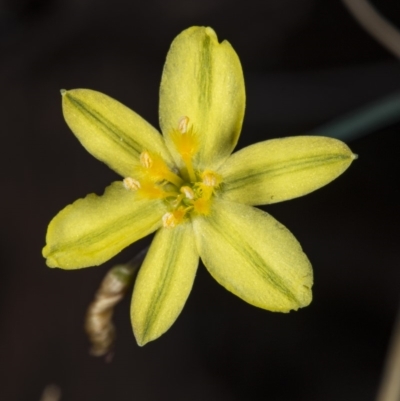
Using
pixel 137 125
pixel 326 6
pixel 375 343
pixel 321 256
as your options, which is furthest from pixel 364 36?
pixel 137 125

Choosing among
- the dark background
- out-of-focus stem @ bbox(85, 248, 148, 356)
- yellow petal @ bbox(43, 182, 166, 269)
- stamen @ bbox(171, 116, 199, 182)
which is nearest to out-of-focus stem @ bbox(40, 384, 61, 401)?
the dark background

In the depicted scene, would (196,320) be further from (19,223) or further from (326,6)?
(326,6)

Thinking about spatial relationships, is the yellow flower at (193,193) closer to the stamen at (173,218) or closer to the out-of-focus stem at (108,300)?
the stamen at (173,218)

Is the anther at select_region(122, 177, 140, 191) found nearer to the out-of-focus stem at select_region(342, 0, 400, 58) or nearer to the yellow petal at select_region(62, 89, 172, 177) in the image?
the yellow petal at select_region(62, 89, 172, 177)

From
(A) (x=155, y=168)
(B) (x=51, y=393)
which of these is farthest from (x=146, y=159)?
(B) (x=51, y=393)

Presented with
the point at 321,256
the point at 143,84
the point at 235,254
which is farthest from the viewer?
the point at 143,84
